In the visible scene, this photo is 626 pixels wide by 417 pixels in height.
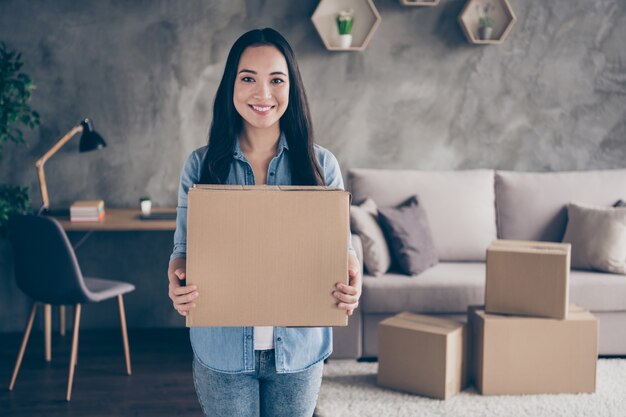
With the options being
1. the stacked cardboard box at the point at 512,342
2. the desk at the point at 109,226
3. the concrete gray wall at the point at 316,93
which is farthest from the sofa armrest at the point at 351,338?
the concrete gray wall at the point at 316,93

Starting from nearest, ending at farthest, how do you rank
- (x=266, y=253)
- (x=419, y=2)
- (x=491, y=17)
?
1. (x=266, y=253)
2. (x=419, y=2)
3. (x=491, y=17)

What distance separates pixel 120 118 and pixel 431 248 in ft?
6.01

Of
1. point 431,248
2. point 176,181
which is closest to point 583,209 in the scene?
point 431,248

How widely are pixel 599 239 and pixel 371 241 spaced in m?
1.16

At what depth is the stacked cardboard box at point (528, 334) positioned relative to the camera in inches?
116

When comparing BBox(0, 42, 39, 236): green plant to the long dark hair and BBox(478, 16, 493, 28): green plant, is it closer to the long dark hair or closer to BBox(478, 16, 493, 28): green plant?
the long dark hair

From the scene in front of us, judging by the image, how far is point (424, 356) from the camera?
9.71 ft

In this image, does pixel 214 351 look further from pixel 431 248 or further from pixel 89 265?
pixel 89 265

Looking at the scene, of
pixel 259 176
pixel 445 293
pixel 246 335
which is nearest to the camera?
pixel 246 335

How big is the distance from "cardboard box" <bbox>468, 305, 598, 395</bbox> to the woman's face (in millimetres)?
1818

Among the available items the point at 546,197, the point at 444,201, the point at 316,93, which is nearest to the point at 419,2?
the point at 316,93

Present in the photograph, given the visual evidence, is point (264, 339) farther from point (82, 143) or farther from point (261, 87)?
point (82, 143)

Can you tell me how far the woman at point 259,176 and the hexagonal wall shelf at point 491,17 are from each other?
2.78 m

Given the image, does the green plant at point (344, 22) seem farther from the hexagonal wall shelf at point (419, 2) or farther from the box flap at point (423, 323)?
the box flap at point (423, 323)
